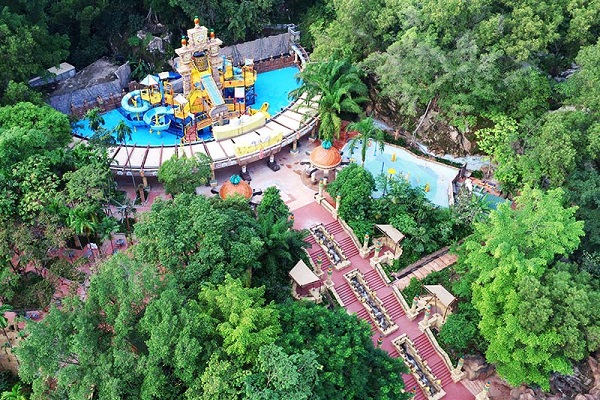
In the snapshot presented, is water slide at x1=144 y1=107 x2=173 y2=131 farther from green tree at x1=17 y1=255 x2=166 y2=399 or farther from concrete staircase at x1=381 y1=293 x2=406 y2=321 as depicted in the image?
concrete staircase at x1=381 y1=293 x2=406 y2=321

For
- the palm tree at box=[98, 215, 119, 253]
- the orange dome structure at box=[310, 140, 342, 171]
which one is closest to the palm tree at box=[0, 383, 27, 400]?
the palm tree at box=[98, 215, 119, 253]

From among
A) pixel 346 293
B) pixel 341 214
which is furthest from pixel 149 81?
pixel 346 293

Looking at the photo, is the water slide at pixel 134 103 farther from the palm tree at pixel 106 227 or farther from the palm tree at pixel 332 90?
the palm tree at pixel 106 227

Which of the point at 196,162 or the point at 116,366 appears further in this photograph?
the point at 196,162

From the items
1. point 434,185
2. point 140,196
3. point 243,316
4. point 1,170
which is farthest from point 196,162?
point 434,185

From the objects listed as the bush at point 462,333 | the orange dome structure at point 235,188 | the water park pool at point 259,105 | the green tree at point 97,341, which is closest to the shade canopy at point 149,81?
the water park pool at point 259,105

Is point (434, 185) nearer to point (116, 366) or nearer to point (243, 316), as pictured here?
point (243, 316)
